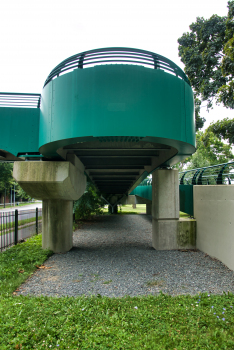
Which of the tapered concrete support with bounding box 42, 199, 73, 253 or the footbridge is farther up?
the footbridge

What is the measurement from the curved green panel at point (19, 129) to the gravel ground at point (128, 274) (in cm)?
398

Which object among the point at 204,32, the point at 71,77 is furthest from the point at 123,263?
the point at 204,32

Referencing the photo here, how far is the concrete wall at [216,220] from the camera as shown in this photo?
23.7ft

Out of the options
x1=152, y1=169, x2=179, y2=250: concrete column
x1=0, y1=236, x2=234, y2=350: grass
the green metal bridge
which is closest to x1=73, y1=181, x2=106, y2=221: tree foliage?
x1=152, y1=169, x2=179, y2=250: concrete column

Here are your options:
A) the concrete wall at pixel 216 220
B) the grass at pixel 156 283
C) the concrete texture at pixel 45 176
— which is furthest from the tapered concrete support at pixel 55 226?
the concrete wall at pixel 216 220

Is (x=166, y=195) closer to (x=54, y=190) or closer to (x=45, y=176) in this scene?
(x=54, y=190)

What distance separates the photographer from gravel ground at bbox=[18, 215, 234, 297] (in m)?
5.61

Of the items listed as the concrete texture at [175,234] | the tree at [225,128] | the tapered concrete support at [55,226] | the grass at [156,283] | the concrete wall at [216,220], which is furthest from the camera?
the tree at [225,128]

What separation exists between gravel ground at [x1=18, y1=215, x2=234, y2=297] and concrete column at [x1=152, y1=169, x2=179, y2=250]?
22.0 inches

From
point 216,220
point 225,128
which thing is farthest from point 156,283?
point 225,128

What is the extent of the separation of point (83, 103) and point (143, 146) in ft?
9.74

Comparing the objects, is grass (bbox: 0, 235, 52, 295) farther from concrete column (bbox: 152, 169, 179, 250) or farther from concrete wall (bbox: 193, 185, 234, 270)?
concrete wall (bbox: 193, 185, 234, 270)

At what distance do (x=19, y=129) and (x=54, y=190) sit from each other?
237 centimetres

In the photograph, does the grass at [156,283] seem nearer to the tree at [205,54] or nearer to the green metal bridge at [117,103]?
the green metal bridge at [117,103]
